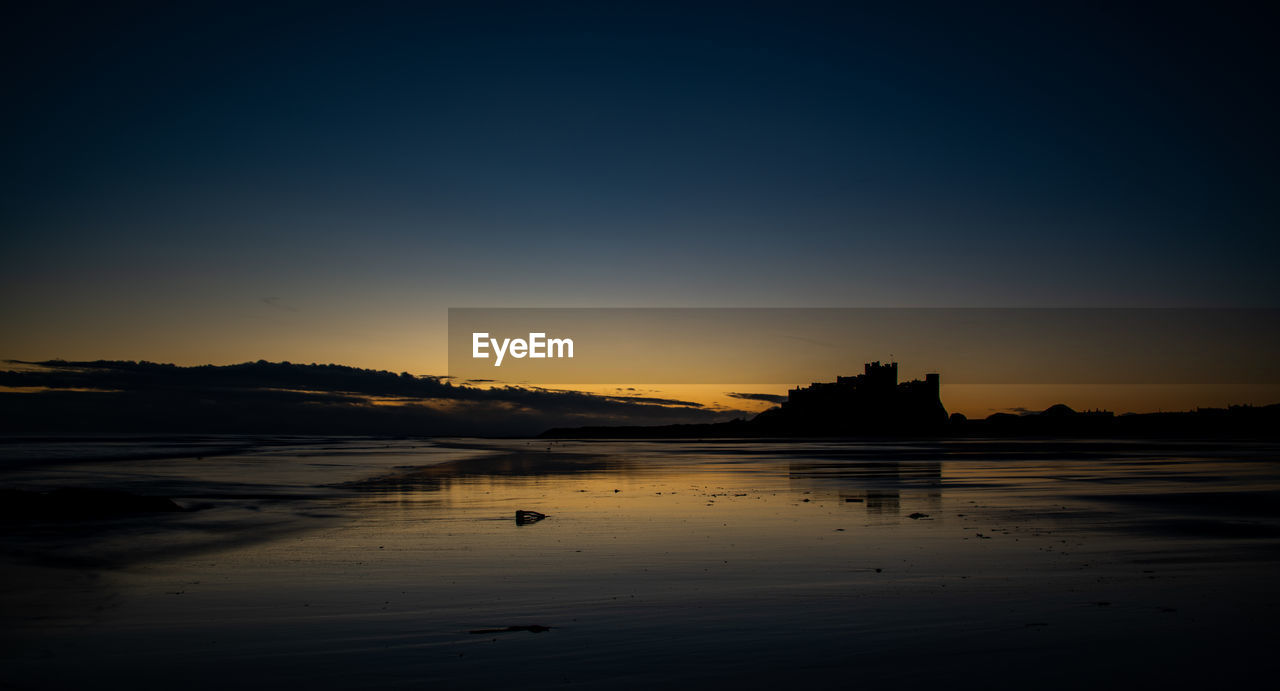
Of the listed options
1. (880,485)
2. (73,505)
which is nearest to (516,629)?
(73,505)

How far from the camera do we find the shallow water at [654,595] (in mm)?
7254

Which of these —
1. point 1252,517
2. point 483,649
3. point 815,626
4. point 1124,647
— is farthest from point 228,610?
point 1252,517

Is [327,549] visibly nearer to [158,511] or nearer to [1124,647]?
[158,511]

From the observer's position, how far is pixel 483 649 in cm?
780

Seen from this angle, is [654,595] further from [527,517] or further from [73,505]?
[73,505]

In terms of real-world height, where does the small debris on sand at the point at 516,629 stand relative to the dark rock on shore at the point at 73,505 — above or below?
above

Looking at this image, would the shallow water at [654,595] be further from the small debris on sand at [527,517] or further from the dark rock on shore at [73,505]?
the dark rock on shore at [73,505]

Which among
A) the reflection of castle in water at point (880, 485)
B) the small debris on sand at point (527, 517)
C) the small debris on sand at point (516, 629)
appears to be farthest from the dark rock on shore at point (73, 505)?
the reflection of castle in water at point (880, 485)

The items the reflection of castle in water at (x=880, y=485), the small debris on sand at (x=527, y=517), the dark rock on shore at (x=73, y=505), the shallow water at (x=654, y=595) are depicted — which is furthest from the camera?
the reflection of castle in water at (x=880, y=485)

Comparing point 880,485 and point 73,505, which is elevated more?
point 73,505

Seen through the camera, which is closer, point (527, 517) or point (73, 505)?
point (527, 517)

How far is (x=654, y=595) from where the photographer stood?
1025 cm

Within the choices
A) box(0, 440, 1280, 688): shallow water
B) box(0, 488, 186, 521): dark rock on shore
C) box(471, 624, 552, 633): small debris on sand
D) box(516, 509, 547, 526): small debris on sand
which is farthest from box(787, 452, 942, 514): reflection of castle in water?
box(0, 488, 186, 521): dark rock on shore

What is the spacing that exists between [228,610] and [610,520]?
9.80m
